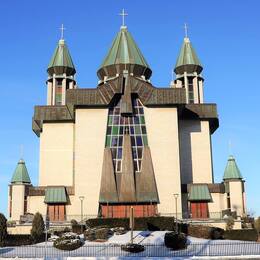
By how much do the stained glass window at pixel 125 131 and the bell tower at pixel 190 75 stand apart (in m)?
11.1

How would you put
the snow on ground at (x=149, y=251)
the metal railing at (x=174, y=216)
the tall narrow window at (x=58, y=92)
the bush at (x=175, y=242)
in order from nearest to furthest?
the snow on ground at (x=149, y=251) → the bush at (x=175, y=242) → the metal railing at (x=174, y=216) → the tall narrow window at (x=58, y=92)

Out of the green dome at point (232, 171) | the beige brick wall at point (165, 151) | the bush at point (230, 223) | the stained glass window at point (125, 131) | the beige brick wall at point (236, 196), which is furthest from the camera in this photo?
the green dome at point (232, 171)

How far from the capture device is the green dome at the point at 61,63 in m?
63.1

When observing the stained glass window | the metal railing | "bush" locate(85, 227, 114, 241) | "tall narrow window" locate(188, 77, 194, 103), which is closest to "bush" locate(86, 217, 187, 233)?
the metal railing

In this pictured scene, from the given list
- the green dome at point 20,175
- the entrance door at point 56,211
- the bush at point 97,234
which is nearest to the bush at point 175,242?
the bush at point 97,234

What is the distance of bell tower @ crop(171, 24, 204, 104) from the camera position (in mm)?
61094

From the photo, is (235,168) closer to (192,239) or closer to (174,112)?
(174,112)

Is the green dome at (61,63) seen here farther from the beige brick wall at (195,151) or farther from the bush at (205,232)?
the bush at (205,232)

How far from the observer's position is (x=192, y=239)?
120 ft

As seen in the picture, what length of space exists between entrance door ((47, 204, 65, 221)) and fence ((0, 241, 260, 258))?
56.7 feet

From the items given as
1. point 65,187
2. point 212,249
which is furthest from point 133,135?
point 212,249

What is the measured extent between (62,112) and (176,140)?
13.4 metres

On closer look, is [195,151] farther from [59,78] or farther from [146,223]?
[59,78]

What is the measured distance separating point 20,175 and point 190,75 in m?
24.0
